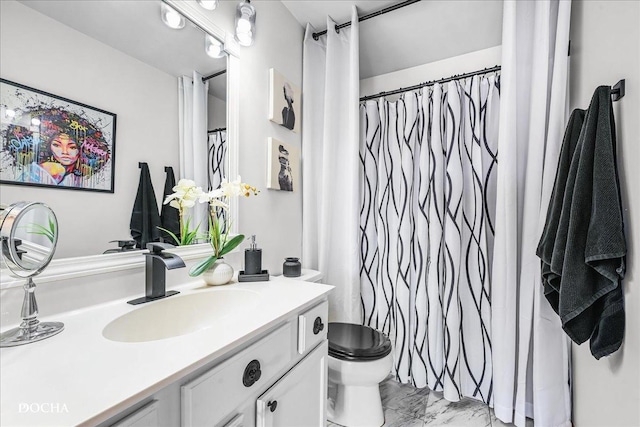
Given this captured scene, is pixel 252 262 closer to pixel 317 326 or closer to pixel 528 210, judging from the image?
pixel 317 326

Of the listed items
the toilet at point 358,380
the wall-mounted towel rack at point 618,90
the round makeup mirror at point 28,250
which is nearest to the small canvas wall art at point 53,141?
the round makeup mirror at point 28,250

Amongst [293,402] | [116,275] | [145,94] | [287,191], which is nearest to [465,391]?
[293,402]

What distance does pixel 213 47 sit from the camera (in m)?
1.30

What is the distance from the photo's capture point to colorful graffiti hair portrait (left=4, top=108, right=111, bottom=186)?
2.39 ft

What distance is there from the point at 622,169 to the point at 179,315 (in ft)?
5.17

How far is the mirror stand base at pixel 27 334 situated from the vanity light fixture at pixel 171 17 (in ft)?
3.67

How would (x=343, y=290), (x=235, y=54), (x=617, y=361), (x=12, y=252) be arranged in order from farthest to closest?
(x=343, y=290) < (x=235, y=54) < (x=617, y=361) < (x=12, y=252)

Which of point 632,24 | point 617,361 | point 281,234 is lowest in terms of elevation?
point 617,361

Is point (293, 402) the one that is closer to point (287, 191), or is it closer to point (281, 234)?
point (281, 234)

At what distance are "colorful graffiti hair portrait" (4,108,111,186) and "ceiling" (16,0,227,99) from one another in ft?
0.92

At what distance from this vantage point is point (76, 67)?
826 mm

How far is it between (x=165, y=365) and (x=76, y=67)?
0.88 meters

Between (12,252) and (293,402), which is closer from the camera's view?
(12,252)

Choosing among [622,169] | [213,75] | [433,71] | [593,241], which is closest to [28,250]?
[213,75]
